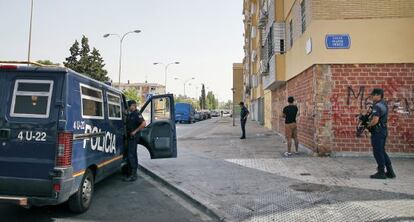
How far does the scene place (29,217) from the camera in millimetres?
5727

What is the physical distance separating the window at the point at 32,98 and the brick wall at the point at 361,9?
841 cm

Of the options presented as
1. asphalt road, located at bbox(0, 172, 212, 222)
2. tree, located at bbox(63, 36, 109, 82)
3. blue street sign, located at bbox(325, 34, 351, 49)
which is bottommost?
asphalt road, located at bbox(0, 172, 212, 222)

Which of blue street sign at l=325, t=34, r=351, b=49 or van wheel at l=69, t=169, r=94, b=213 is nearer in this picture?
van wheel at l=69, t=169, r=94, b=213

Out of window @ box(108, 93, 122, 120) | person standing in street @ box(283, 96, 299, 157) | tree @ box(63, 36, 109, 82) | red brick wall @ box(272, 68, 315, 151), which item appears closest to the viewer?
window @ box(108, 93, 122, 120)

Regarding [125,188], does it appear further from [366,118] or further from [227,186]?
[366,118]

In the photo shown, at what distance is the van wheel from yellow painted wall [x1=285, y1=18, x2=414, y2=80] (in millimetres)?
7587

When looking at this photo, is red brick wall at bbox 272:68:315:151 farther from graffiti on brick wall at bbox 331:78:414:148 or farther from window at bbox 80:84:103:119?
window at bbox 80:84:103:119

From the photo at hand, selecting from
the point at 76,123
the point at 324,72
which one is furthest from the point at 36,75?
the point at 324,72

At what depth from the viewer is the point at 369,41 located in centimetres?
1127

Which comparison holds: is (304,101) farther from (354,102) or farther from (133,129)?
(133,129)

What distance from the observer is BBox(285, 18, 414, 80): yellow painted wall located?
11.2m

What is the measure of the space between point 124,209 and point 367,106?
783cm

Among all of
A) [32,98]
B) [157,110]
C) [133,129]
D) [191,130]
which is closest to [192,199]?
[133,129]

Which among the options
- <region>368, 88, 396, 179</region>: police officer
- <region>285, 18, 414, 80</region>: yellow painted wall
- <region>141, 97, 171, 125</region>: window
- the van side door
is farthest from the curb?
<region>285, 18, 414, 80</region>: yellow painted wall
